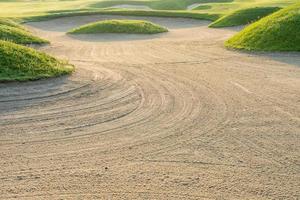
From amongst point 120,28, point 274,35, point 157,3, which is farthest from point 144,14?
point 274,35

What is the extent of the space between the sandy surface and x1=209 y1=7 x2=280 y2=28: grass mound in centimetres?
1852

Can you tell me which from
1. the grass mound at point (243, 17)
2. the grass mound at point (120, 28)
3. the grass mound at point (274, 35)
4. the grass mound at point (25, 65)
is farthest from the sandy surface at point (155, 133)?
the grass mound at point (243, 17)

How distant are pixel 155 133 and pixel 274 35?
15592 millimetres

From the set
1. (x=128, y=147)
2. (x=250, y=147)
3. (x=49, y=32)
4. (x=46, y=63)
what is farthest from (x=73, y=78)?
(x=49, y=32)

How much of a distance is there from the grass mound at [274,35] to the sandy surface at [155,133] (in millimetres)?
3792

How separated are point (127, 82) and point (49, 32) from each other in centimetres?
2275

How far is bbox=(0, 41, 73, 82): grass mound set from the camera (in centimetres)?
1570

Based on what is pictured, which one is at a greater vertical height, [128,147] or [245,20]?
[245,20]

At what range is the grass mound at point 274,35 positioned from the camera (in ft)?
76.2

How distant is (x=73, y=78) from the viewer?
16.3 m

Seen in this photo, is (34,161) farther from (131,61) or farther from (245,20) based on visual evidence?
(245,20)

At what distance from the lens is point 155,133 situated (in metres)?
10.9

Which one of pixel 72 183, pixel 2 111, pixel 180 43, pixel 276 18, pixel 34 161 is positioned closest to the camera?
pixel 72 183

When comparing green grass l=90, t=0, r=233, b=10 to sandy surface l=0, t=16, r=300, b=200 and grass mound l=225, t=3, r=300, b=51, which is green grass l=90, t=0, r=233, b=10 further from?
sandy surface l=0, t=16, r=300, b=200
